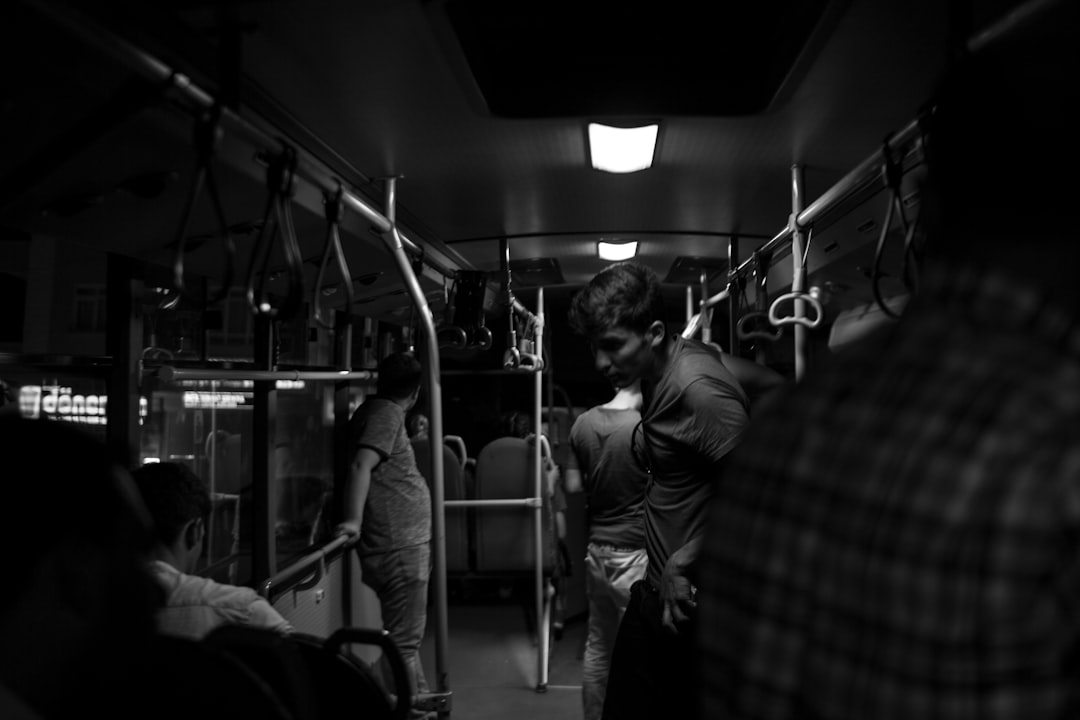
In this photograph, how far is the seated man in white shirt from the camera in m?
1.82

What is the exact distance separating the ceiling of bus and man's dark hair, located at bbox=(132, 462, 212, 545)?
56 cm

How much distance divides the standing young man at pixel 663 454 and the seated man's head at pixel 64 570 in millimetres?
1453

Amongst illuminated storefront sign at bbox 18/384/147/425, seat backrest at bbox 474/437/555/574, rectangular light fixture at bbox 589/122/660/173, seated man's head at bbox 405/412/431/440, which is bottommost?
seat backrest at bbox 474/437/555/574

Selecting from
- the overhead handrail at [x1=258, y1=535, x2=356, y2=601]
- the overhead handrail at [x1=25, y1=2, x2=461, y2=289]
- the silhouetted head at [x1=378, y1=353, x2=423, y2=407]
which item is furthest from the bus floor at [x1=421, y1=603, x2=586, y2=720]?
the overhead handrail at [x1=25, y1=2, x2=461, y2=289]

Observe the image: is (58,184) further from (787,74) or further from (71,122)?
(787,74)

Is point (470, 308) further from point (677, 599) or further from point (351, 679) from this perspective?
point (351, 679)

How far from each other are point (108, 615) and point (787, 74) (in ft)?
5.31

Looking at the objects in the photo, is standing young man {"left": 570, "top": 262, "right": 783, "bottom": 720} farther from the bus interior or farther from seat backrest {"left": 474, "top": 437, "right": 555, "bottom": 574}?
seat backrest {"left": 474, "top": 437, "right": 555, "bottom": 574}

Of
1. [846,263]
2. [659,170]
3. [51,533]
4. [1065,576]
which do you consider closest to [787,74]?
[659,170]

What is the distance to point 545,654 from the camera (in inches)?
176

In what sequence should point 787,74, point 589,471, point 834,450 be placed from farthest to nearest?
point 589,471 → point 787,74 → point 834,450

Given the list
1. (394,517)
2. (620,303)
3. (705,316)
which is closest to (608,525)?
→ (394,517)

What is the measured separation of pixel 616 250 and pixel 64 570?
133 inches

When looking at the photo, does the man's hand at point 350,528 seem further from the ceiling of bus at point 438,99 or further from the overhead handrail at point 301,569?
the ceiling of bus at point 438,99
